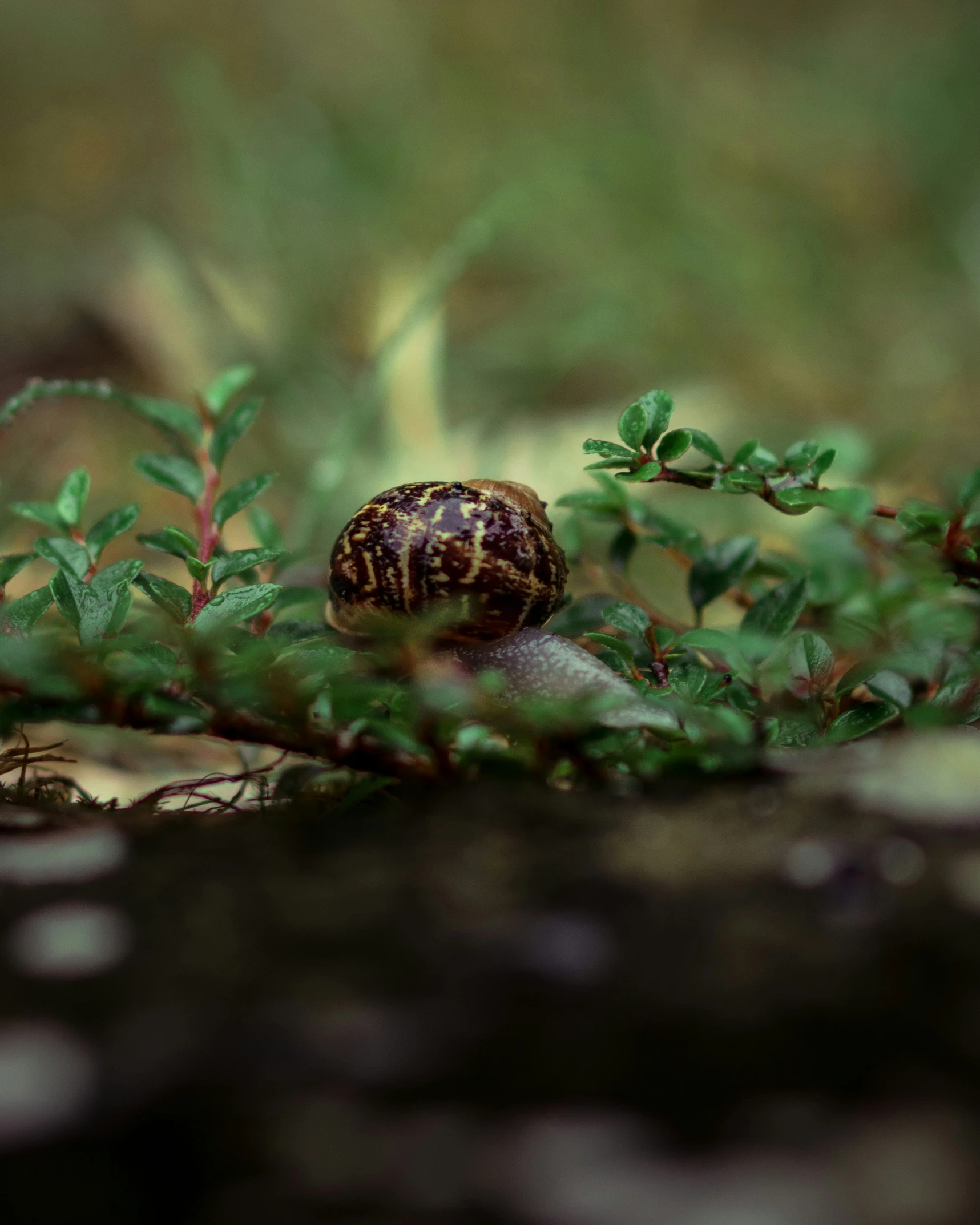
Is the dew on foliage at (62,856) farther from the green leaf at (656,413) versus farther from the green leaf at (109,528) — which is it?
the green leaf at (656,413)

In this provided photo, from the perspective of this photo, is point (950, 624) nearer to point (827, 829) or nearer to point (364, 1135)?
point (827, 829)

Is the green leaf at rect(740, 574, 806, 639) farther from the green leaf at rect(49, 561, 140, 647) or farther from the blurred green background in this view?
the blurred green background

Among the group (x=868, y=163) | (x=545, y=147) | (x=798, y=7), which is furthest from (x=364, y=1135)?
(x=798, y=7)

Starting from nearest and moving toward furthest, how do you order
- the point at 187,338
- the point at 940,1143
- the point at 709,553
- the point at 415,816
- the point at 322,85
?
1. the point at 940,1143
2. the point at 415,816
3. the point at 709,553
4. the point at 187,338
5. the point at 322,85

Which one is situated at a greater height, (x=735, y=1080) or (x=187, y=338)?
(x=187, y=338)

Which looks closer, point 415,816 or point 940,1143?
point 940,1143

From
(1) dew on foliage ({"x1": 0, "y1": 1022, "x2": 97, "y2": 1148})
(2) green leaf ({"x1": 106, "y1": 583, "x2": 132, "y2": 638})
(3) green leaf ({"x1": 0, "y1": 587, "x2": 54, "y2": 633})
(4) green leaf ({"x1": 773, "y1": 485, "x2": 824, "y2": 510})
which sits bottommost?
(1) dew on foliage ({"x1": 0, "y1": 1022, "x2": 97, "y2": 1148})

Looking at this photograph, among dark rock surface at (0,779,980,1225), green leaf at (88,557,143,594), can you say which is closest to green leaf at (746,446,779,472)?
dark rock surface at (0,779,980,1225)

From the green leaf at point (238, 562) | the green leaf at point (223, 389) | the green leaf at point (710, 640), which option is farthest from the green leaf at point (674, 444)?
the green leaf at point (223, 389)
